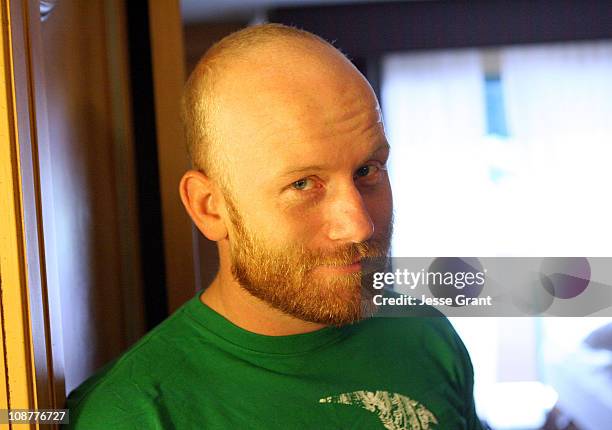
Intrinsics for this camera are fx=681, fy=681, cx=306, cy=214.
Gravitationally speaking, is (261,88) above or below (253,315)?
above

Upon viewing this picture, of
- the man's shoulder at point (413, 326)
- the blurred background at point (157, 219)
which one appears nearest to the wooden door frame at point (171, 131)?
the blurred background at point (157, 219)

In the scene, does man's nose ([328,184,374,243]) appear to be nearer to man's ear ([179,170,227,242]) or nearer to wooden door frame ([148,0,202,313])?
man's ear ([179,170,227,242])

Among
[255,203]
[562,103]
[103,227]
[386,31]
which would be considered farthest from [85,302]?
[562,103]

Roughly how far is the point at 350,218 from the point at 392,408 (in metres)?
0.23

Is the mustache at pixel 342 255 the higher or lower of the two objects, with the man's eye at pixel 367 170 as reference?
lower

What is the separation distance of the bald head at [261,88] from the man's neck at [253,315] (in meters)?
0.13

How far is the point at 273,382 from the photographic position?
75 cm

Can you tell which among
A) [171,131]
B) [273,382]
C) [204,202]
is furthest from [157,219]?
[273,382]

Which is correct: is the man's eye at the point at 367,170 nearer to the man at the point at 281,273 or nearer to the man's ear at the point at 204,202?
the man at the point at 281,273

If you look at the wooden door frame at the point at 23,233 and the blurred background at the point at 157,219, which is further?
the blurred background at the point at 157,219

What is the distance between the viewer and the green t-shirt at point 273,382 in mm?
734

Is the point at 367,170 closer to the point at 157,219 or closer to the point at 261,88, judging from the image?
the point at 261,88

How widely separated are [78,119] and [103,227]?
18 centimetres

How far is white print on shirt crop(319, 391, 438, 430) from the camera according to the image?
756 millimetres
